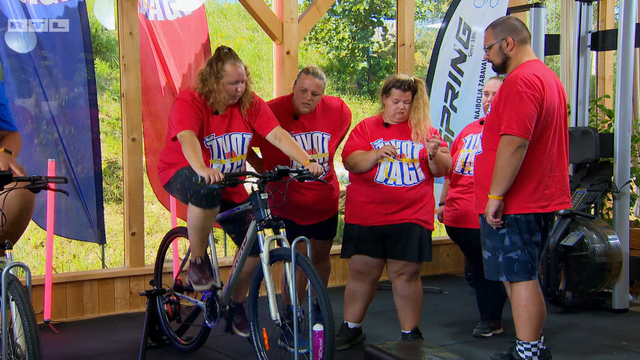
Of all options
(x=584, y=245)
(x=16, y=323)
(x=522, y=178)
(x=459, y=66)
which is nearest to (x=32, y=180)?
(x=16, y=323)

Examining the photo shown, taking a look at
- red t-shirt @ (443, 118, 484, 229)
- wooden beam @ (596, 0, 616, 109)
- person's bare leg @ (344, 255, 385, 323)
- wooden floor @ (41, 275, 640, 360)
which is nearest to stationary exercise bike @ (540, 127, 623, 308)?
wooden floor @ (41, 275, 640, 360)

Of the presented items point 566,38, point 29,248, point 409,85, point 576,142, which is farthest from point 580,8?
point 29,248

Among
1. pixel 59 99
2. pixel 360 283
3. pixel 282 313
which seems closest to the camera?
pixel 282 313

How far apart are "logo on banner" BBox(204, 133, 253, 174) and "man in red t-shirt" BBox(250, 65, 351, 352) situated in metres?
0.30

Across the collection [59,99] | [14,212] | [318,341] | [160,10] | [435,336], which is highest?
[160,10]

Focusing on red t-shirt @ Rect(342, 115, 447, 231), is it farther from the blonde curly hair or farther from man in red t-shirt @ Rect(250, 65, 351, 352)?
man in red t-shirt @ Rect(250, 65, 351, 352)

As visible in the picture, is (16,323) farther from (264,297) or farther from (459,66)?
(459,66)

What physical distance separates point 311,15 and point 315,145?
1.74 metres

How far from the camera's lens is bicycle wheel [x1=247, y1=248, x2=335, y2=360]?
249cm

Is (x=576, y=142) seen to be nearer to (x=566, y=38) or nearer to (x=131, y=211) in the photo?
(x=566, y=38)

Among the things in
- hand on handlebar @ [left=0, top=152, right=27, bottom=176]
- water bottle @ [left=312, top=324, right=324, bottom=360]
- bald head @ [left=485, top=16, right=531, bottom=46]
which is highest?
bald head @ [left=485, top=16, right=531, bottom=46]

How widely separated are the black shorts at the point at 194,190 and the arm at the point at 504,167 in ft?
3.86

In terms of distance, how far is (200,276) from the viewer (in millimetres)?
3145

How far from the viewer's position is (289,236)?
355 centimetres
